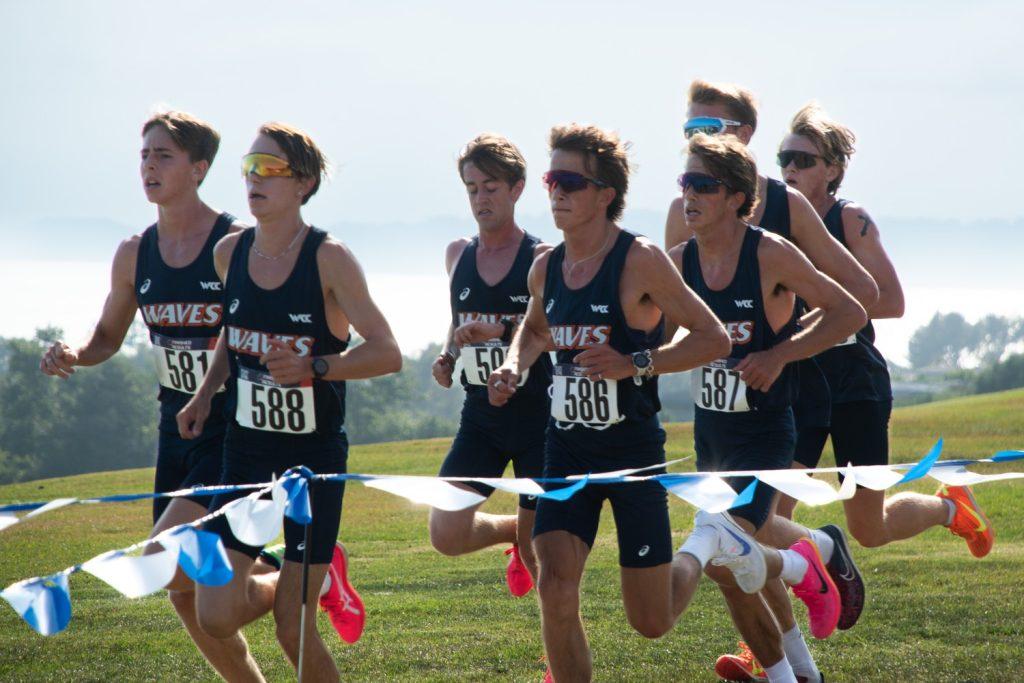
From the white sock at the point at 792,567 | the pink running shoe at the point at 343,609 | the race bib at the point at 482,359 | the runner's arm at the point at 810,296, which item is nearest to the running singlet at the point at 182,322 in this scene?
the pink running shoe at the point at 343,609

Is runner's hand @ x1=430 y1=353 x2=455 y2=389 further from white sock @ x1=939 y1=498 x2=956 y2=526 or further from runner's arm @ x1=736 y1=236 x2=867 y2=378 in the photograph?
white sock @ x1=939 y1=498 x2=956 y2=526

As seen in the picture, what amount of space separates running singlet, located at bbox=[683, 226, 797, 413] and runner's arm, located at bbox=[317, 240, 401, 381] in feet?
4.56

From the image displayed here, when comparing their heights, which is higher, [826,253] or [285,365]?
[826,253]

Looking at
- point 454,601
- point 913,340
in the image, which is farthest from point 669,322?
point 913,340

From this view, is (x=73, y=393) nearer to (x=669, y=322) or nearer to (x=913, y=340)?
(x=669, y=322)

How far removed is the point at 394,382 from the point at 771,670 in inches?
2923

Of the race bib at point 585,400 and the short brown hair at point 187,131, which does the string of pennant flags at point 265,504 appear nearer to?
the race bib at point 585,400

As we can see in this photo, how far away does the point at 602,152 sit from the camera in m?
5.41

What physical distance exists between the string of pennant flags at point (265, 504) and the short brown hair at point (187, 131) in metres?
1.71

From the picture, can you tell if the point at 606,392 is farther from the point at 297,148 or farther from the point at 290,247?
the point at 297,148

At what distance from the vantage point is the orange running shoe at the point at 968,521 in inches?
313

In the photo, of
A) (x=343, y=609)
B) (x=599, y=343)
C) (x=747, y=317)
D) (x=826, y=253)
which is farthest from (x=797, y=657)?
(x=343, y=609)

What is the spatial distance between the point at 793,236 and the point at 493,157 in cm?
149

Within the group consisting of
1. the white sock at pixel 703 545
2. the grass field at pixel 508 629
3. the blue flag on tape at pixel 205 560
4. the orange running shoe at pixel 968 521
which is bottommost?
the grass field at pixel 508 629
